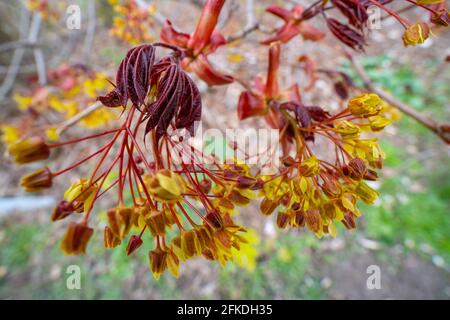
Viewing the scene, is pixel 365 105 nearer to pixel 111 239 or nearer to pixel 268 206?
pixel 268 206

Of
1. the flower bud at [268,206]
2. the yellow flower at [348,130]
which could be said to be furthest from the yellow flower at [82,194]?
the yellow flower at [348,130]

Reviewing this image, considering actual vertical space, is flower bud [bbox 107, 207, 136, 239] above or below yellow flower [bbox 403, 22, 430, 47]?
below

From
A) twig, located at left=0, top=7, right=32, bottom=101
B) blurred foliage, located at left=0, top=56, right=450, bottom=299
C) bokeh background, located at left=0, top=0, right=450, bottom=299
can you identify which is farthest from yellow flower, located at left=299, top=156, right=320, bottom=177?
twig, located at left=0, top=7, right=32, bottom=101

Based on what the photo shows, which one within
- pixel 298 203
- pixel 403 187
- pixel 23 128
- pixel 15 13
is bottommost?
pixel 403 187

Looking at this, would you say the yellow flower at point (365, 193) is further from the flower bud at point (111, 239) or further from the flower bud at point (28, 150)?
the flower bud at point (28, 150)

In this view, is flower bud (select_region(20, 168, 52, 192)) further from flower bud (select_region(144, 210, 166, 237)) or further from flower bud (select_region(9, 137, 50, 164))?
flower bud (select_region(144, 210, 166, 237))

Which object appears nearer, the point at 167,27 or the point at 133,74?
the point at 133,74
